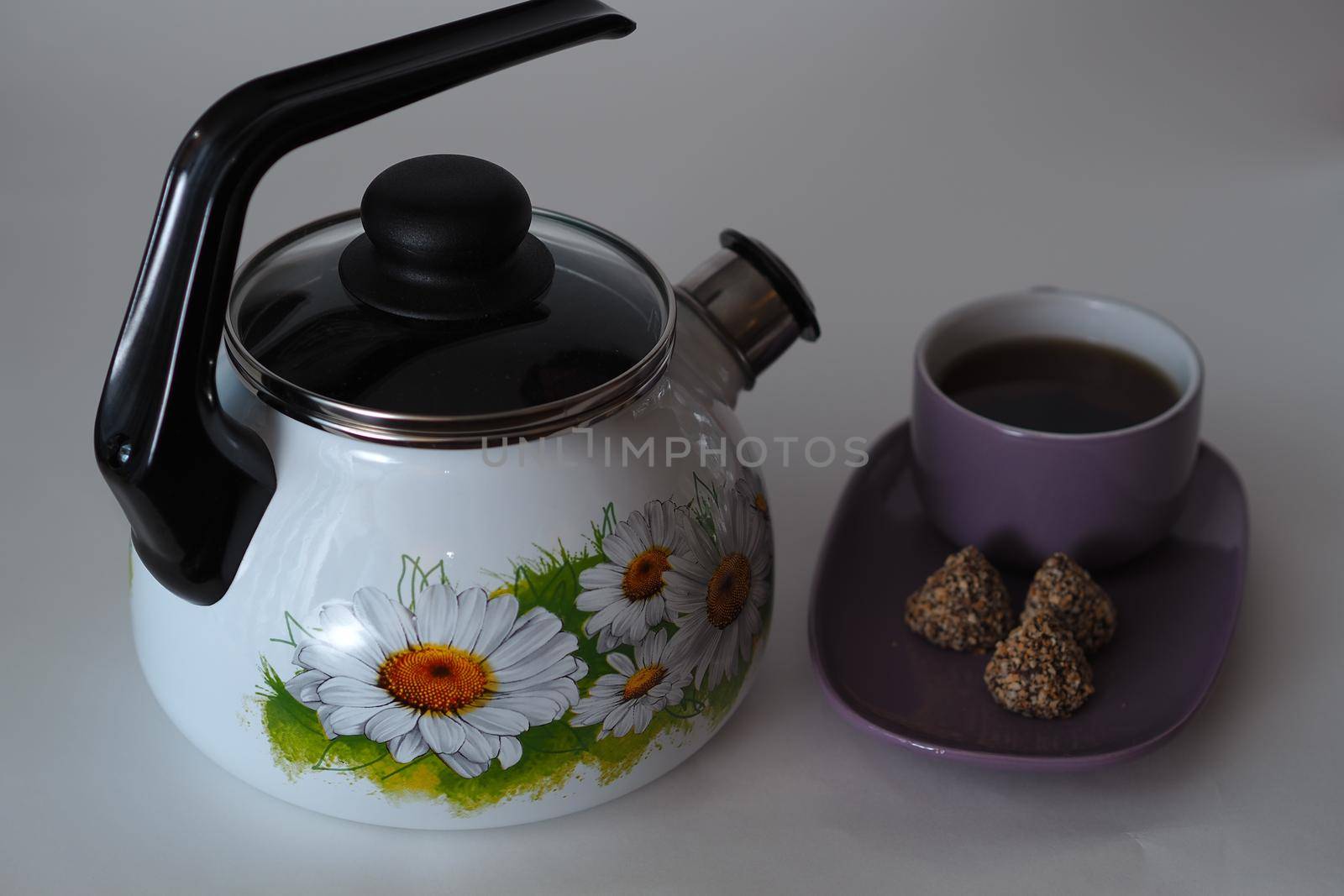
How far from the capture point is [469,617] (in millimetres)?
757

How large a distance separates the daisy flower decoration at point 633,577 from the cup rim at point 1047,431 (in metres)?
0.27

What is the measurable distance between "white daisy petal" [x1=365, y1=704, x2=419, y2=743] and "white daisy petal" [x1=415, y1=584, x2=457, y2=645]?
0.15ft

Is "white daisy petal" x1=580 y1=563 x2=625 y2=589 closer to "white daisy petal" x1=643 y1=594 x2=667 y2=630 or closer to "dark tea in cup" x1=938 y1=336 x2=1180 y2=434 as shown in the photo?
"white daisy petal" x1=643 y1=594 x2=667 y2=630

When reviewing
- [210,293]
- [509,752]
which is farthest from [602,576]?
[210,293]

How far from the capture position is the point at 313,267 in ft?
2.72

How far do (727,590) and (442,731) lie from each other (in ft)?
0.63

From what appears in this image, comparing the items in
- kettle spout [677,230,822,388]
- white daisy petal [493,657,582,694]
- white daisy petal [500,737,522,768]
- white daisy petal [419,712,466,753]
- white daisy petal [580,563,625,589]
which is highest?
kettle spout [677,230,822,388]

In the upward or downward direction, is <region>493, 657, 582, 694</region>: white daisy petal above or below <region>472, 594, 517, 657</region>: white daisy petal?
below

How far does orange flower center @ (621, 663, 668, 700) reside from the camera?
806mm

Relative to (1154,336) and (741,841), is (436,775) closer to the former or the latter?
(741,841)

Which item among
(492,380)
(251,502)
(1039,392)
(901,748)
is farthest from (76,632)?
(1039,392)

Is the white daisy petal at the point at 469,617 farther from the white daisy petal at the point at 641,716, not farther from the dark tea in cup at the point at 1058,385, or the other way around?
the dark tea in cup at the point at 1058,385

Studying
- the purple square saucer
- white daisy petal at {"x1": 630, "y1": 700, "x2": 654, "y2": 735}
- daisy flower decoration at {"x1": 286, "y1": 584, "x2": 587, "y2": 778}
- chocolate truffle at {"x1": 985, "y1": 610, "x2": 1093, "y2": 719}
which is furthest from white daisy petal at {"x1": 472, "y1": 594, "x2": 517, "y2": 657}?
chocolate truffle at {"x1": 985, "y1": 610, "x2": 1093, "y2": 719}

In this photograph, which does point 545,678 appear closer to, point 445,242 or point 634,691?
point 634,691
